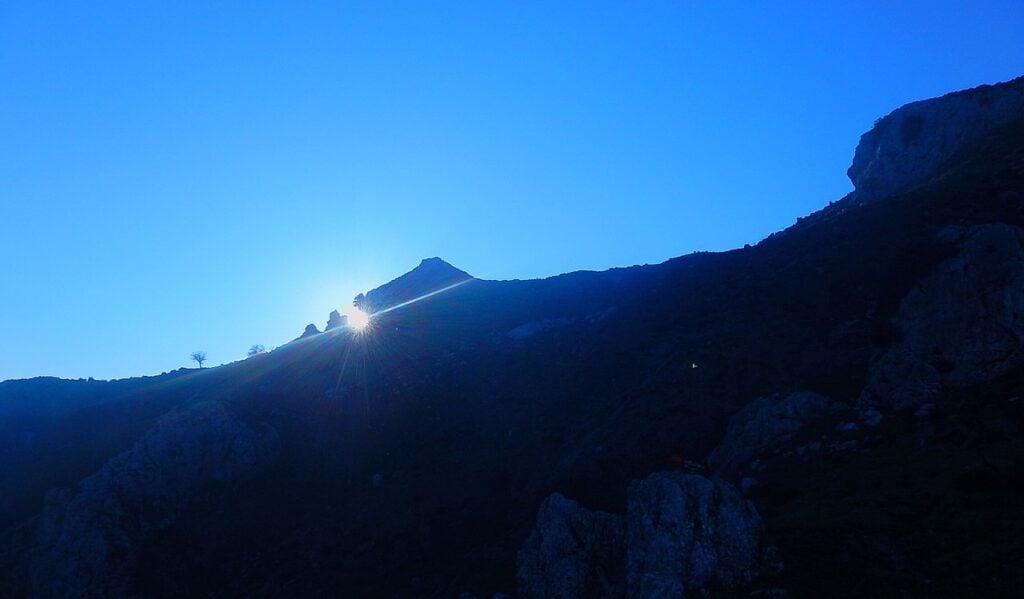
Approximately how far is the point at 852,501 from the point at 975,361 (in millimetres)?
12492

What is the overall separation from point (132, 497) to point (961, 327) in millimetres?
55383

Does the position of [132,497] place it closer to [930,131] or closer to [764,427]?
[764,427]

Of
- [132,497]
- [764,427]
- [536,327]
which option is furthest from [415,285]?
[764,427]

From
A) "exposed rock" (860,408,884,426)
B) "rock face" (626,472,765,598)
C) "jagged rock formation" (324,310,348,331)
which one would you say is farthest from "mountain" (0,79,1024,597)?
"jagged rock formation" (324,310,348,331)

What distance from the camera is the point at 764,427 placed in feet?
112

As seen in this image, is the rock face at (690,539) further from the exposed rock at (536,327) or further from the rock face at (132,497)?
the exposed rock at (536,327)

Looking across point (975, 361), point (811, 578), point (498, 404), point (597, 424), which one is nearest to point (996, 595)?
point (811, 578)

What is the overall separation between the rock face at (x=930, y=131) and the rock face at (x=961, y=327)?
34078 millimetres

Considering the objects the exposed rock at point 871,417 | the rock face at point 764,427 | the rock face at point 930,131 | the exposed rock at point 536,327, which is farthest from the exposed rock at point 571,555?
the rock face at point 930,131

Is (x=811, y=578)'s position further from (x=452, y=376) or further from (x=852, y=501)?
(x=452, y=376)

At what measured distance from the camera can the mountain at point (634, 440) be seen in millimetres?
24047

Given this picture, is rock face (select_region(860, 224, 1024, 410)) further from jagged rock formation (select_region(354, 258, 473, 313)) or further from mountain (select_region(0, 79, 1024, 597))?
jagged rock formation (select_region(354, 258, 473, 313))

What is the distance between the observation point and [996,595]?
1762 cm

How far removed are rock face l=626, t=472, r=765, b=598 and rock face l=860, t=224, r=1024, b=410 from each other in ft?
40.3
